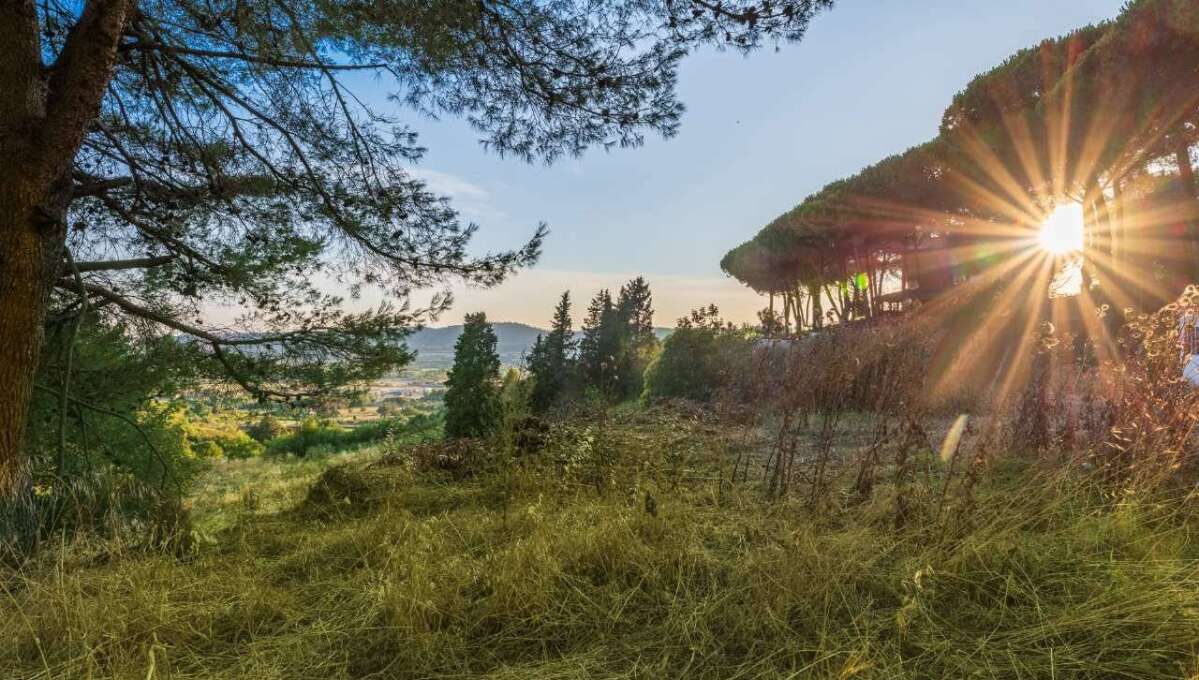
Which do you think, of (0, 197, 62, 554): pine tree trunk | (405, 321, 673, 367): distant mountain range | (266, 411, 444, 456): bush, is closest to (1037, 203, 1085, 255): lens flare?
(405, 321, 673, 367): distant mountain range

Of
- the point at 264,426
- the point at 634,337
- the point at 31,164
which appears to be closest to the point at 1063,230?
the point at 634,337

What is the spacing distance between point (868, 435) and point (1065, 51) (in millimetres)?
10778

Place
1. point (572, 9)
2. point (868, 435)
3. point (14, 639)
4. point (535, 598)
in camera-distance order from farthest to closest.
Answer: point (868, 435) < point (572, 9) < point (535, 598) < point (14, 639)

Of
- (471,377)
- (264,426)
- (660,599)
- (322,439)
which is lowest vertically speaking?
(322,439)

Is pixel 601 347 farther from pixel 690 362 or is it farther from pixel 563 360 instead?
pixel 690 362

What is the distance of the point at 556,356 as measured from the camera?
→ 814 inches

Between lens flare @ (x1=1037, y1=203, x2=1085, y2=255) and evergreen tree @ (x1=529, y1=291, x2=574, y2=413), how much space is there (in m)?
13.6

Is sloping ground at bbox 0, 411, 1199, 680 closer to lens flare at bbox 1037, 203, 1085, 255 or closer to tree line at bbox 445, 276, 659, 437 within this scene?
tree line at bbox 445, 276, 659, 437

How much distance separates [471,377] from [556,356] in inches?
281

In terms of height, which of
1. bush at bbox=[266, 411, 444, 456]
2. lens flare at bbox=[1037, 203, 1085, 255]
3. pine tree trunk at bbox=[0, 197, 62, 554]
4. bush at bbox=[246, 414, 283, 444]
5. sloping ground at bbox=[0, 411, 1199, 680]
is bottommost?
bush at bbox=[266, 411, 444, 456]

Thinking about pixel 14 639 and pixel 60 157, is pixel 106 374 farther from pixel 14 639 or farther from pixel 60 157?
pixel 14 639

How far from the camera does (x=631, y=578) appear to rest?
7.89 ft

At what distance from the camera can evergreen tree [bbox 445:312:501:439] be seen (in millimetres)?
→ 12883

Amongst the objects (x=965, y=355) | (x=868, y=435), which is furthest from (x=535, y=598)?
(x=965, y=355)
